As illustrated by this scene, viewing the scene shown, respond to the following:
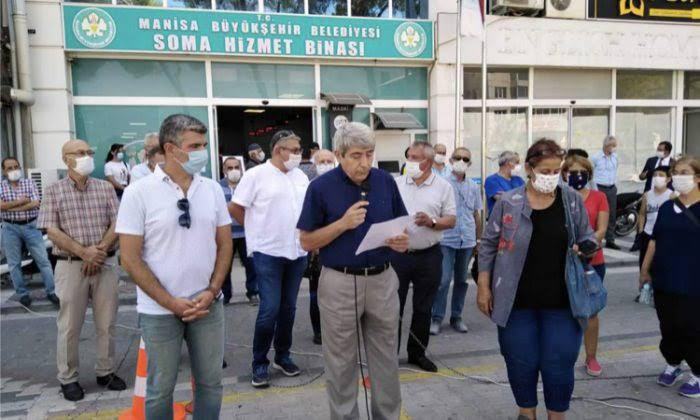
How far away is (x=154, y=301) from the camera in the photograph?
288 cm

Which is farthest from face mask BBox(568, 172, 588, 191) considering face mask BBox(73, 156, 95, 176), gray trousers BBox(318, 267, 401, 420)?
face mask BBox(73, 156, 95, 176)

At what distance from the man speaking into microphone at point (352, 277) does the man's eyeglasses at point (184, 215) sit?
0.67 metres

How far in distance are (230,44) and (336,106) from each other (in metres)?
2.60

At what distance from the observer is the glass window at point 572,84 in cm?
1301

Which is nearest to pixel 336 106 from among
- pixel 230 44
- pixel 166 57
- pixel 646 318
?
pixel 230 44

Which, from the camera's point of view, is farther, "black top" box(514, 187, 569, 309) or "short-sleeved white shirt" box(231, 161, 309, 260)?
"short-sleeved white shirt" box(231, 161, 309, 260)

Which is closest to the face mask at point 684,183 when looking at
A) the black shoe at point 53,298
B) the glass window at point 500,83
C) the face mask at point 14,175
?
the black shoe at point 53,298

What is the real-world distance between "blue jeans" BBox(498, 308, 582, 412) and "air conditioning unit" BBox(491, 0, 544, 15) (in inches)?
399

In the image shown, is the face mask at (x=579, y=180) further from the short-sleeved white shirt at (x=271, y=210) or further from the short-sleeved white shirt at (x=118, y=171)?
the short-sleeved white shirt at (x=118, y=171)

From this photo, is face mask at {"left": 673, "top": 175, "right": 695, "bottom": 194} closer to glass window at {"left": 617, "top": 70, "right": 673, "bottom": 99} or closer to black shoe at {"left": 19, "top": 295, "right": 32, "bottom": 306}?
black shoe at {"left": 19, "top": 295, "right": 32, "bottom": 306}

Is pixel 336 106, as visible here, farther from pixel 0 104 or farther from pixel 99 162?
pixel 0 104

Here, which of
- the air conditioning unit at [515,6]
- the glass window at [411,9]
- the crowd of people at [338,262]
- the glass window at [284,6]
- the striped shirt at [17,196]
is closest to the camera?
the crowd of people at [338,262]

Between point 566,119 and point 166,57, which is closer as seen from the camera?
point 166,57

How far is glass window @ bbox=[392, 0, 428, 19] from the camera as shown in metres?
12.2
